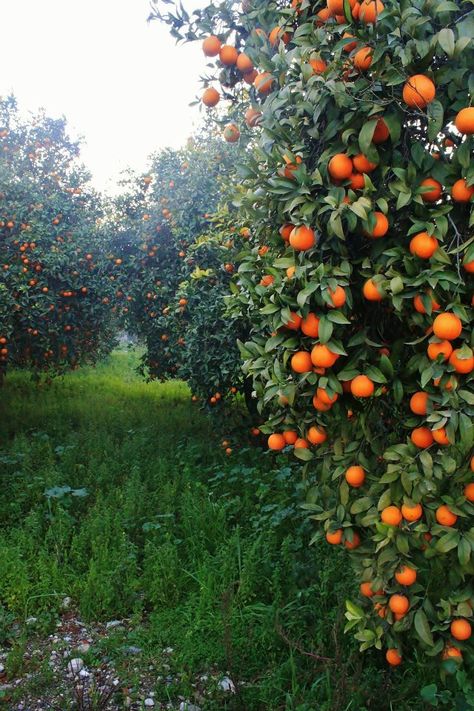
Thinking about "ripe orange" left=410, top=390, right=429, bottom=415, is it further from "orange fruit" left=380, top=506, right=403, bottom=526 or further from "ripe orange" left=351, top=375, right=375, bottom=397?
"orange fruit" left=380, top=506, right=403, bottom=526

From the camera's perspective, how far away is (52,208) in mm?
6613

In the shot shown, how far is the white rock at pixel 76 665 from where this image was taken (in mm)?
2716

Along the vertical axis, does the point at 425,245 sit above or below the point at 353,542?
above

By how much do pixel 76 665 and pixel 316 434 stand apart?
5.28 feet

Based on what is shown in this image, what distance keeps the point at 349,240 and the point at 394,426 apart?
73 centimetres

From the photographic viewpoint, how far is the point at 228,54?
2295 mm

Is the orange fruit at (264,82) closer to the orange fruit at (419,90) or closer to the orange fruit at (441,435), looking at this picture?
the orange fruit at (419,90)

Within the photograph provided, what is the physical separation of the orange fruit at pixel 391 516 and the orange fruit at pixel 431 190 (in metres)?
1.02

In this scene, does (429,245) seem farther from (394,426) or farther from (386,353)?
(394,426)

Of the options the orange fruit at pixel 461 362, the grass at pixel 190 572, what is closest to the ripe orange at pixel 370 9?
the orange fruit at pixel 461 362

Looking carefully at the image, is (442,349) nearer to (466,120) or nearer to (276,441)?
A: (466,120)

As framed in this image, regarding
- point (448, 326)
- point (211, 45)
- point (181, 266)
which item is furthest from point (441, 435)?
point (181, 266)

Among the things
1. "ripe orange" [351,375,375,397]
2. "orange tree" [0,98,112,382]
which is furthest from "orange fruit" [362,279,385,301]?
"orange tree" [0,98,112,382]

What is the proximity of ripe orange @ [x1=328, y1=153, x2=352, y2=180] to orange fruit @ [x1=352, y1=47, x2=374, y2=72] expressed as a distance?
26 cm
